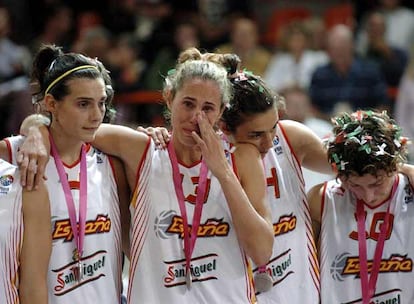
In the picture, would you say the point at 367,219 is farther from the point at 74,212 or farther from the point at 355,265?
the point at 74,212

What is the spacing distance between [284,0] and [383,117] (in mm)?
5707

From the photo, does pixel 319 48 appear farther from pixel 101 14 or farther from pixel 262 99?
pixel 262 99

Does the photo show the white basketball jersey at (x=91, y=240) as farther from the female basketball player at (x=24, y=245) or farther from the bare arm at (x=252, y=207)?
the bare arm at (x=252, y=207)

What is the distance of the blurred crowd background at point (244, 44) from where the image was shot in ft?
26.6

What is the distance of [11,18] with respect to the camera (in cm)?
952

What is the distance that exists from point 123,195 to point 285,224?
0.73 meters

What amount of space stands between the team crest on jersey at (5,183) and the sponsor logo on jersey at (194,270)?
2.30 feet

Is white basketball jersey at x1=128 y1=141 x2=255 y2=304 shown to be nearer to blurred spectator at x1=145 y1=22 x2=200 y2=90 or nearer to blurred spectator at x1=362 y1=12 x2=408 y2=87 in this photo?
blurred spectator at x1=145 y1=22 x2=200 y2=90

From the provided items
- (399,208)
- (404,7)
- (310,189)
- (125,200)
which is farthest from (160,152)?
(404,7)

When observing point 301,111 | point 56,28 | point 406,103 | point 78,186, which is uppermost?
point 56,28

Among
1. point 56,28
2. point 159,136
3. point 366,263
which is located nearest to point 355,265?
point 366,263

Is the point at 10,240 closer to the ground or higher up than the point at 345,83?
closer to the ground

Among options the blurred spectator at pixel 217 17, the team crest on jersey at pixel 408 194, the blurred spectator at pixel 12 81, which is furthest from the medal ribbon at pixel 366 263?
the blurred spectator at pixel 217 17

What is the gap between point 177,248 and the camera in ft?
13.1
